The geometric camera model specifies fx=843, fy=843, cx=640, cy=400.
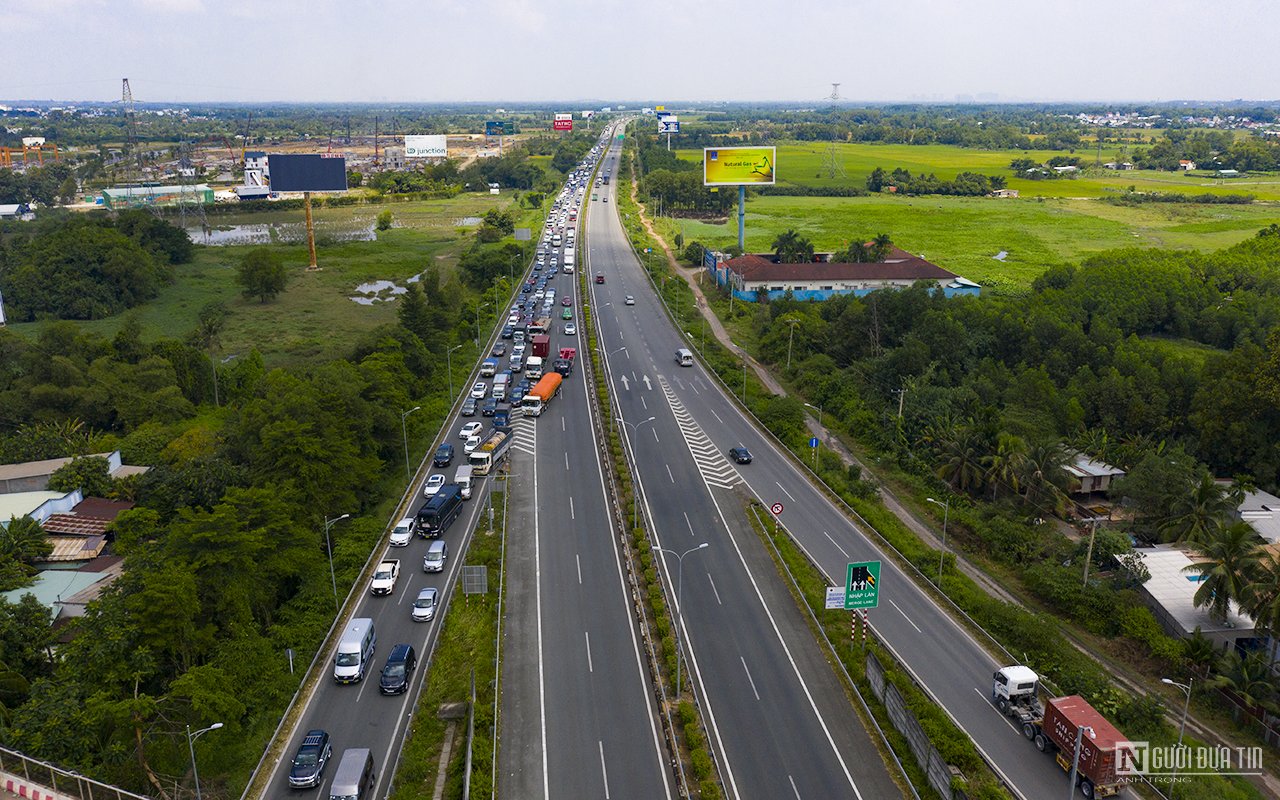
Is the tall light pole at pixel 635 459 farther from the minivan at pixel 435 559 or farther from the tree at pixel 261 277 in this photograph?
the tree at pixel 261 277

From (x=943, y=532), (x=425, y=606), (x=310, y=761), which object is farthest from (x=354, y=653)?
(x=943, y=532)

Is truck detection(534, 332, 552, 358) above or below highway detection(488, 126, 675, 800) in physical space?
above

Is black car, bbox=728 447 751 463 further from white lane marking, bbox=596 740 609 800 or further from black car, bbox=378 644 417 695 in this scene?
white lane marking, bbox=596 740 609 800

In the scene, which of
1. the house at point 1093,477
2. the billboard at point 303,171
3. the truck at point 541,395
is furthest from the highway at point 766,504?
the billboard at point 303,171

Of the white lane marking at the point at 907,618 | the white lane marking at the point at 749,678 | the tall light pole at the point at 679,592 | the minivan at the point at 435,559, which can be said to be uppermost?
the minivan at the point at 435,559

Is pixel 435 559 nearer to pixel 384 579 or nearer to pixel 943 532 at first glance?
pixel 384 579

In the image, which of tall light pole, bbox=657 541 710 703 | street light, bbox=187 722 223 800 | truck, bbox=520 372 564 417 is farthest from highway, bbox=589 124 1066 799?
street light, bbox=187 722 223 800
